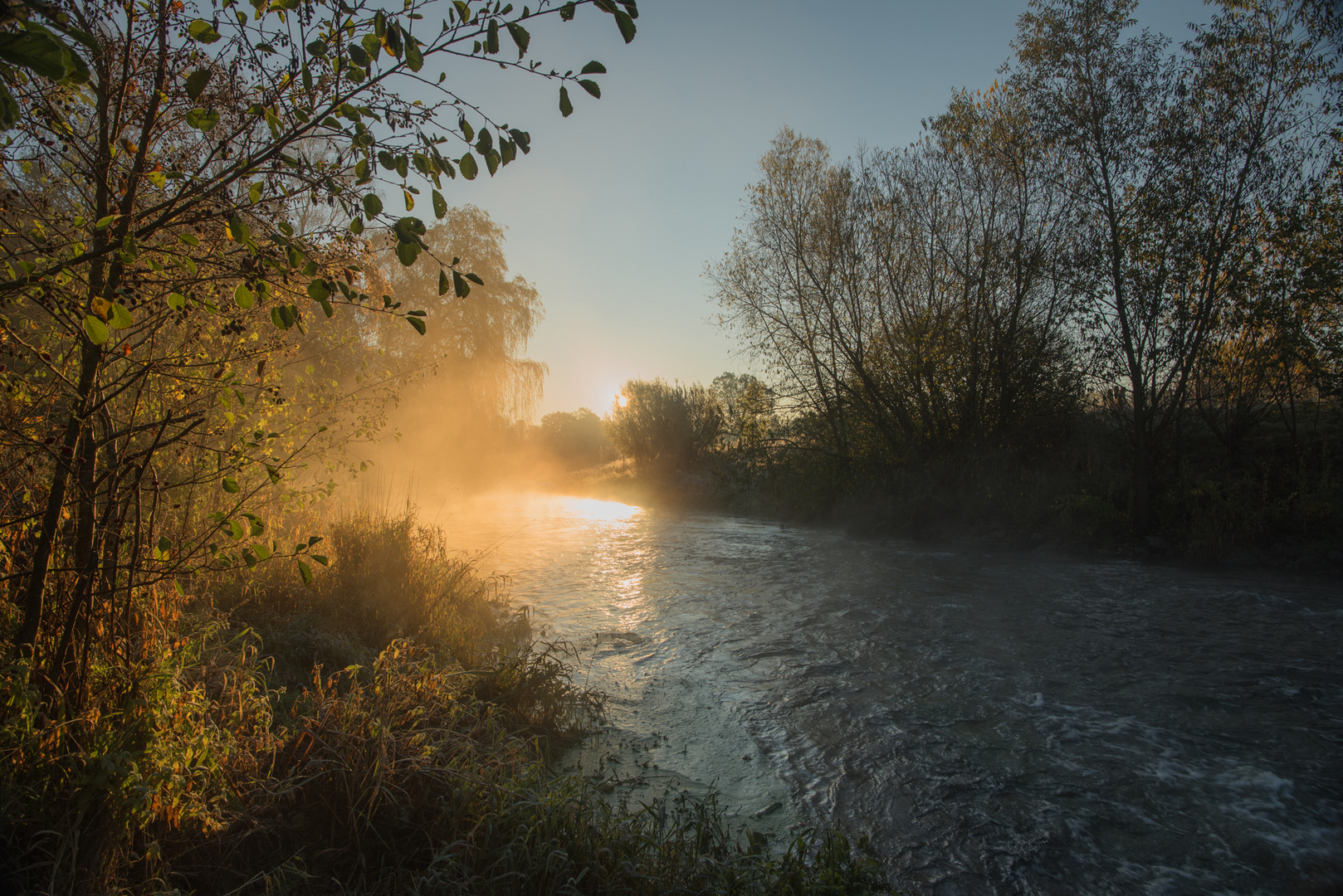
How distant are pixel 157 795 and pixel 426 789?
882 mm

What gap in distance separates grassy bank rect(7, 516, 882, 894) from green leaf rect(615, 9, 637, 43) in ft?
8.40

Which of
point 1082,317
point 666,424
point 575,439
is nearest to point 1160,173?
point 1082,317

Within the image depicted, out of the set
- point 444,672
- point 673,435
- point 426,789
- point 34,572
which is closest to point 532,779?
point 426,789

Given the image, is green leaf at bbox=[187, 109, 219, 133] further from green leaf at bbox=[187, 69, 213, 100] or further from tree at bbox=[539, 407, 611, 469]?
tree at bbox=[539, 407, 611, 469]

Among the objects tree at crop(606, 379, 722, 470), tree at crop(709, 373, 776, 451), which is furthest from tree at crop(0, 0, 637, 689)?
tree at crop(606, 379, 722, 470)

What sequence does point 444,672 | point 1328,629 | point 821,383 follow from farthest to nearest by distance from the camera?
point 821,383 < point 1328,629 < point 444,672

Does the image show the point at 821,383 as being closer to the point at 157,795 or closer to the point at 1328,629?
the point at 1328,629

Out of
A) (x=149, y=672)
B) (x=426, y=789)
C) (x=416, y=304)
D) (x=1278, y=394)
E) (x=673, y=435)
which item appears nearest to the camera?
(x=149, y=672)

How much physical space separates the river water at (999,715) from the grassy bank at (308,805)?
597 millimetres

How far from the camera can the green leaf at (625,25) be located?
5.27ft

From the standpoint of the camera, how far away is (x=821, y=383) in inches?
557

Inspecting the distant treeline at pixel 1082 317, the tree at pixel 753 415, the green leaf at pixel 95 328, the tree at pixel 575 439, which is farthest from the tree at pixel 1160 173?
the tree at pixel 575 439

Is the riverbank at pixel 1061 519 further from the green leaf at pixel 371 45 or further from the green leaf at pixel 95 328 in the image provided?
the green leaf at pixel 95 328

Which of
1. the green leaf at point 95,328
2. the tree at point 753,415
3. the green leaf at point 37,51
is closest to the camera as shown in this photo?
the green leaf at point 37,51
